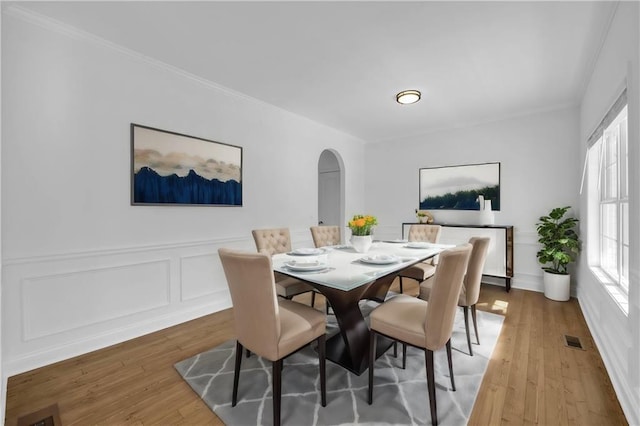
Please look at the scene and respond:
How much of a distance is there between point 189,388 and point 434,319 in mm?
1658

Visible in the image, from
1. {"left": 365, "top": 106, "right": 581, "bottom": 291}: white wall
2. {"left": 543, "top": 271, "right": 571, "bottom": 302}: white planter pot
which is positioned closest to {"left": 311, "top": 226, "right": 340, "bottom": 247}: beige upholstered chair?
{"left": 365, "top": 106, "right": 581, "bottom": 291}: white wall

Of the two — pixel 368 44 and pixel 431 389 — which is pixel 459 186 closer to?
pixel 368 44

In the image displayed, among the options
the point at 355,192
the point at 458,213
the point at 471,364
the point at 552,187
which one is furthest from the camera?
the point at 355,192

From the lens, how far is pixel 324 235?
3656 mm

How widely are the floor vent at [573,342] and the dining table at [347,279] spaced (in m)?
1.37

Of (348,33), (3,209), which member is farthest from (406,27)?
(3,209)

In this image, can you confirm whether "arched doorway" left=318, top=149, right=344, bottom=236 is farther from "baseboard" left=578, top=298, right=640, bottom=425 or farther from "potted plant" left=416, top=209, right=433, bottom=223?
"baseboard" left=578, top=298, right=640, bottom=425

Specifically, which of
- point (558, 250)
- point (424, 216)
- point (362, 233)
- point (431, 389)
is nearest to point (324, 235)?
point (362, 233)

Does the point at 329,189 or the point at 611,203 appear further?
the point at 329,189

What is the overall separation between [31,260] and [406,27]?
11.0ft

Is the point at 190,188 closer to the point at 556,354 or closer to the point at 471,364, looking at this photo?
the point at 471,364

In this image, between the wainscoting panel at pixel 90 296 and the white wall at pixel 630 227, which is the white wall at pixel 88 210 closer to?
the wainscoting panel at pixel 90 296

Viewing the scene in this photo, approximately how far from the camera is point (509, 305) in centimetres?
350

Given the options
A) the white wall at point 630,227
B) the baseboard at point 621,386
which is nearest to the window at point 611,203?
the white wall at point 630,227
